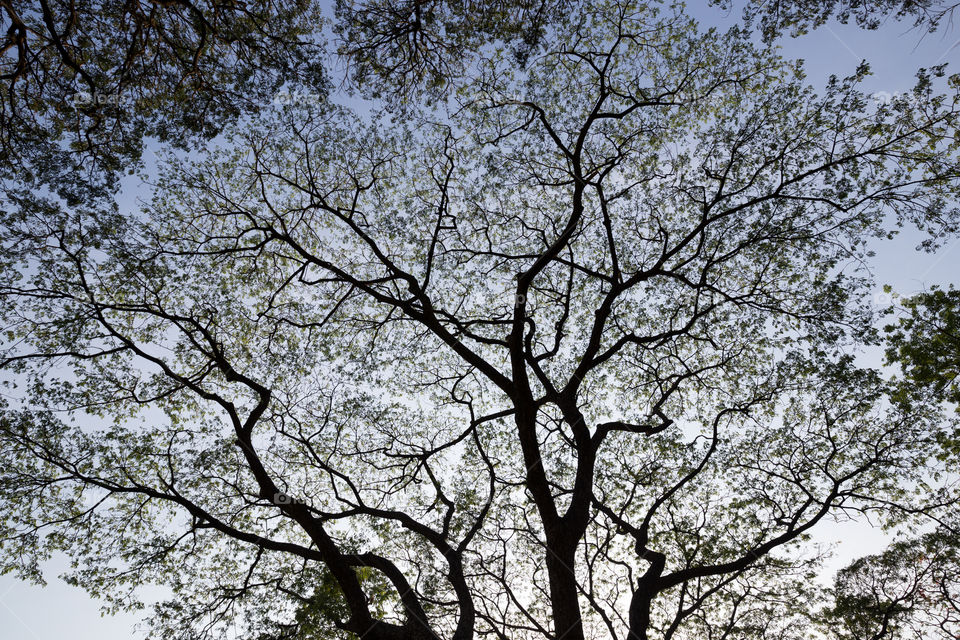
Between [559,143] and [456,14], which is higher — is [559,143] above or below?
above

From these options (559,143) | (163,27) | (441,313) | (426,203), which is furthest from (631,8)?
(163,27)

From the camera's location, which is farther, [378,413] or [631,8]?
[378,413]

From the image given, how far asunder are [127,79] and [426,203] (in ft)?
17.5

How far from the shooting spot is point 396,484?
11.1m

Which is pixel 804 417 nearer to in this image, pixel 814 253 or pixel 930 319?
pixel 930 319

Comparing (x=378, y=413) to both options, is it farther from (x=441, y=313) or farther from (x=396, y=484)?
(x=441, y=313)

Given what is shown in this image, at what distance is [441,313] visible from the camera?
10523 millimetres

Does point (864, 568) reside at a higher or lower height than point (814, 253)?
lower

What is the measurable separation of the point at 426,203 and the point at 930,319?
10.1 m

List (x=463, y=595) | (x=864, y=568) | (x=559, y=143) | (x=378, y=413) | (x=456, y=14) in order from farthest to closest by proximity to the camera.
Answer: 1. (x=864, y=568)
2. (x=378, y=413)
3. (x=559, y=143)
4. (x=463, y=595)
5. (x=456, y=14)

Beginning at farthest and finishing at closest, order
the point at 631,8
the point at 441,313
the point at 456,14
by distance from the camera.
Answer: the point at 441,313 < the point at 631,8 < the point at 456,14

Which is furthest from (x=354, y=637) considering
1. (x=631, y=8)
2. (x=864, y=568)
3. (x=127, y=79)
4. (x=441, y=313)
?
(x=864, y=568)

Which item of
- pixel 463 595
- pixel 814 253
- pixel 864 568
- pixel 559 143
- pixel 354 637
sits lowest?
pixel 354 637

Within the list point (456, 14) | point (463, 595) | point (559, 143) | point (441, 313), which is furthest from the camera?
point (441, 313)
